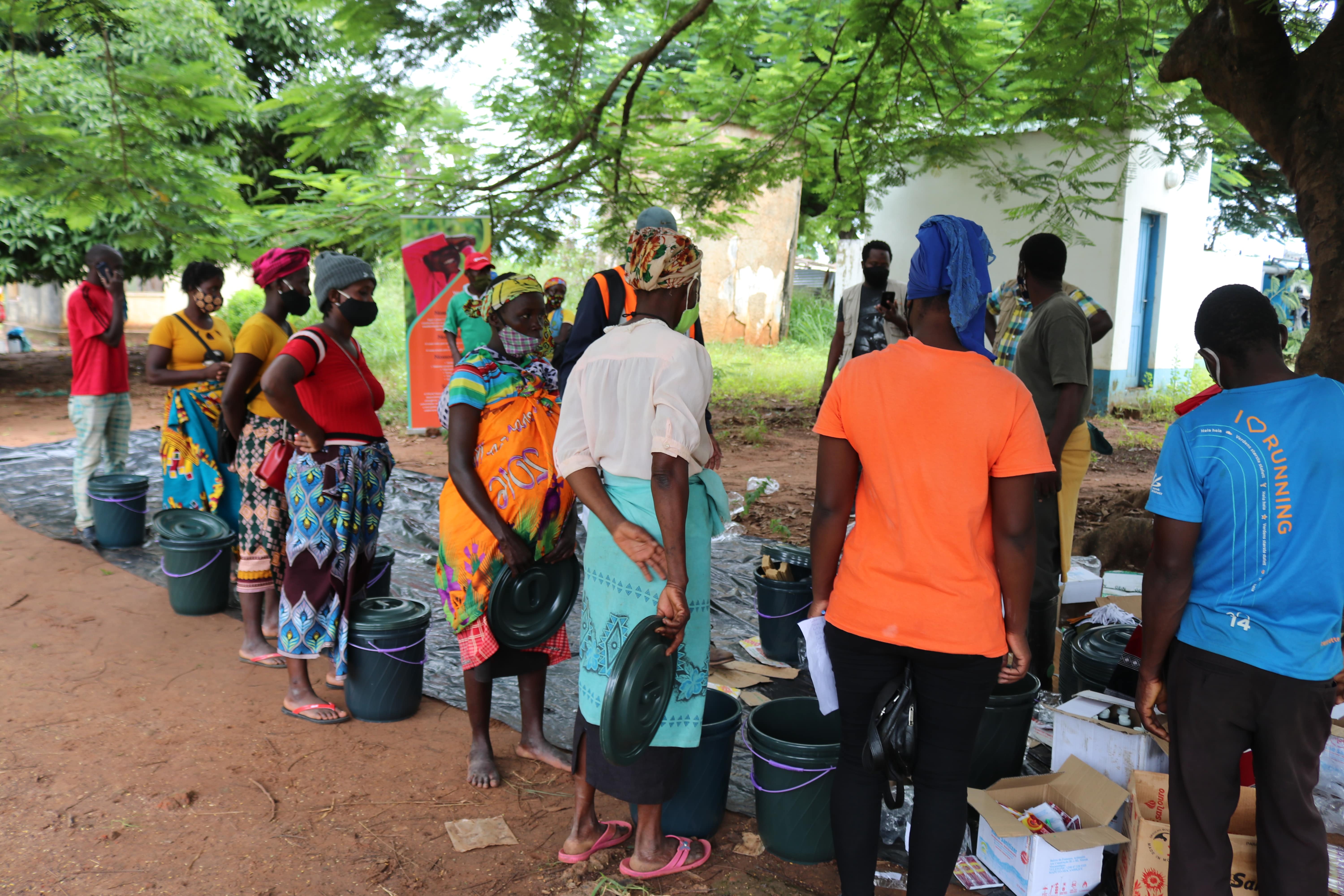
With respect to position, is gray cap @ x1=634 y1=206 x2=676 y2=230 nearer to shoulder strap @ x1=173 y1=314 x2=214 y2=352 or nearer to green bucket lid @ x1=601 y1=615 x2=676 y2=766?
green bucket lid @ x1=601 y1=615 x2=676 y2=766

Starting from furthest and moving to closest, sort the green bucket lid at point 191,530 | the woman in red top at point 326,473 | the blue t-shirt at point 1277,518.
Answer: the green bucket lid at point 191,530
the woman in red top at point 326,473
the blue t-shirt at point 1277,518

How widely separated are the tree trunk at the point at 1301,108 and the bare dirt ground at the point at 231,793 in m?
3.08

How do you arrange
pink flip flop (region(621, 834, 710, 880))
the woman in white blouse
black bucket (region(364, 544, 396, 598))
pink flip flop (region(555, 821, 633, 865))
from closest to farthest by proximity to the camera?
the woman in white blouse
pink flip flop (region(621, 834, 710, 880))
pink flip flop (region(555, 821, 633, 865))
black bucket (region(364, 544, 396, 598))

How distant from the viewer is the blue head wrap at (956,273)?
2.26 meters

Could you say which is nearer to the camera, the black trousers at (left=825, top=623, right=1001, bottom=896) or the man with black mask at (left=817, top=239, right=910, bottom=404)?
the black trousers at (left=825, top=623, right=1001, bottom=896)

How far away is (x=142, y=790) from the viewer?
3.42 metres

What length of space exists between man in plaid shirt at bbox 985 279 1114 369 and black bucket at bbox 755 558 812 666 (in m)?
1.43

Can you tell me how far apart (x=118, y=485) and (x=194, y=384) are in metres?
1.63

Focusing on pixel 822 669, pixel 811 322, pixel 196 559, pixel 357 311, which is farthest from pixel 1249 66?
pixel 811 322

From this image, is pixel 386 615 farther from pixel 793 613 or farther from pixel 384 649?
pixel 793 613

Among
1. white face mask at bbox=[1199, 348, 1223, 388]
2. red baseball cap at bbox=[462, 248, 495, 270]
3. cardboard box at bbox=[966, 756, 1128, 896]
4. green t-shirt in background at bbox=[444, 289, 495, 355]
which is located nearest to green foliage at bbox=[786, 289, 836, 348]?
green t-shirt in background at bbox=[444, 289, 495, 355]

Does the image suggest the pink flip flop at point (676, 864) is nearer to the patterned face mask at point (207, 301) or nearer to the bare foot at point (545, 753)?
the bare foot at point (545, 753)

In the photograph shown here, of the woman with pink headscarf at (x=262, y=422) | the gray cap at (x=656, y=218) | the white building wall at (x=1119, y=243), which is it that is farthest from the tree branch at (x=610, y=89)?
the white building wall at (x=1119, y=243)

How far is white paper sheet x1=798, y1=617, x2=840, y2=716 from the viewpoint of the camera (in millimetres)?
2480
